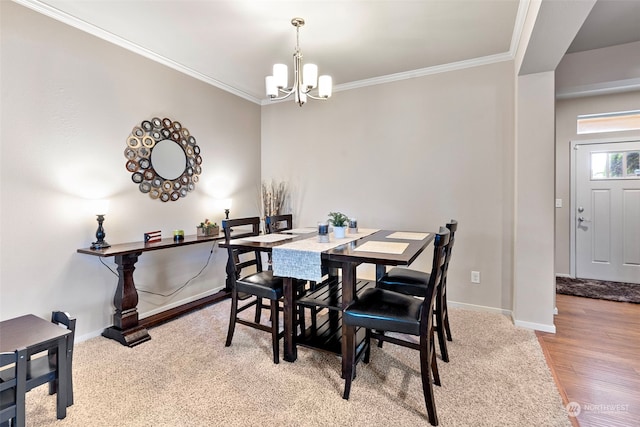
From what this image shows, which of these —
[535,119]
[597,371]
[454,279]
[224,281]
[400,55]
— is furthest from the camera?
[224,281]

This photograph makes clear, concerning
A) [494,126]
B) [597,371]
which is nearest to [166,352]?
[597,371]

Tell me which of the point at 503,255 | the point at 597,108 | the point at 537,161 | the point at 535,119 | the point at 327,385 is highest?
the point at 597,108

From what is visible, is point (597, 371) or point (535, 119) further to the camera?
point (535, 119)

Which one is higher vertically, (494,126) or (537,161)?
(494,126)

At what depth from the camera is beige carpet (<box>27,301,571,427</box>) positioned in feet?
5.14

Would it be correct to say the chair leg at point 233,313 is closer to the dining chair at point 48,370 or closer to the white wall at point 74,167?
the dining chair at point 48,370

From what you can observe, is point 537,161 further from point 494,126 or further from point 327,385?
point 327,385

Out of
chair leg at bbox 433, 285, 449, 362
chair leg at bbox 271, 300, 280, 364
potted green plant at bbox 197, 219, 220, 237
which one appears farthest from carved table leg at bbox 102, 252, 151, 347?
chair leg at bbox 433, 285, 449, 362

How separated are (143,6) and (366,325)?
8.87 feet

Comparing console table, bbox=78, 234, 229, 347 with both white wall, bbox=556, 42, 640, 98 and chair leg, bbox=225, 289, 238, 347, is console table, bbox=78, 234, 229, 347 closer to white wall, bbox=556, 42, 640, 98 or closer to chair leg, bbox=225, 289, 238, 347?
chair leg, bbox=225, 289, 238, 347

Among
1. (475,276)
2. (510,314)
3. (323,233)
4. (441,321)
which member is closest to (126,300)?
(323,233)

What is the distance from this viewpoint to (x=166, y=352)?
7.40 feet

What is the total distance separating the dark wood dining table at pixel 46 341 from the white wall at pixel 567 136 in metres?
5.40

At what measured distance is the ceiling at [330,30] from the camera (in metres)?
2.17
